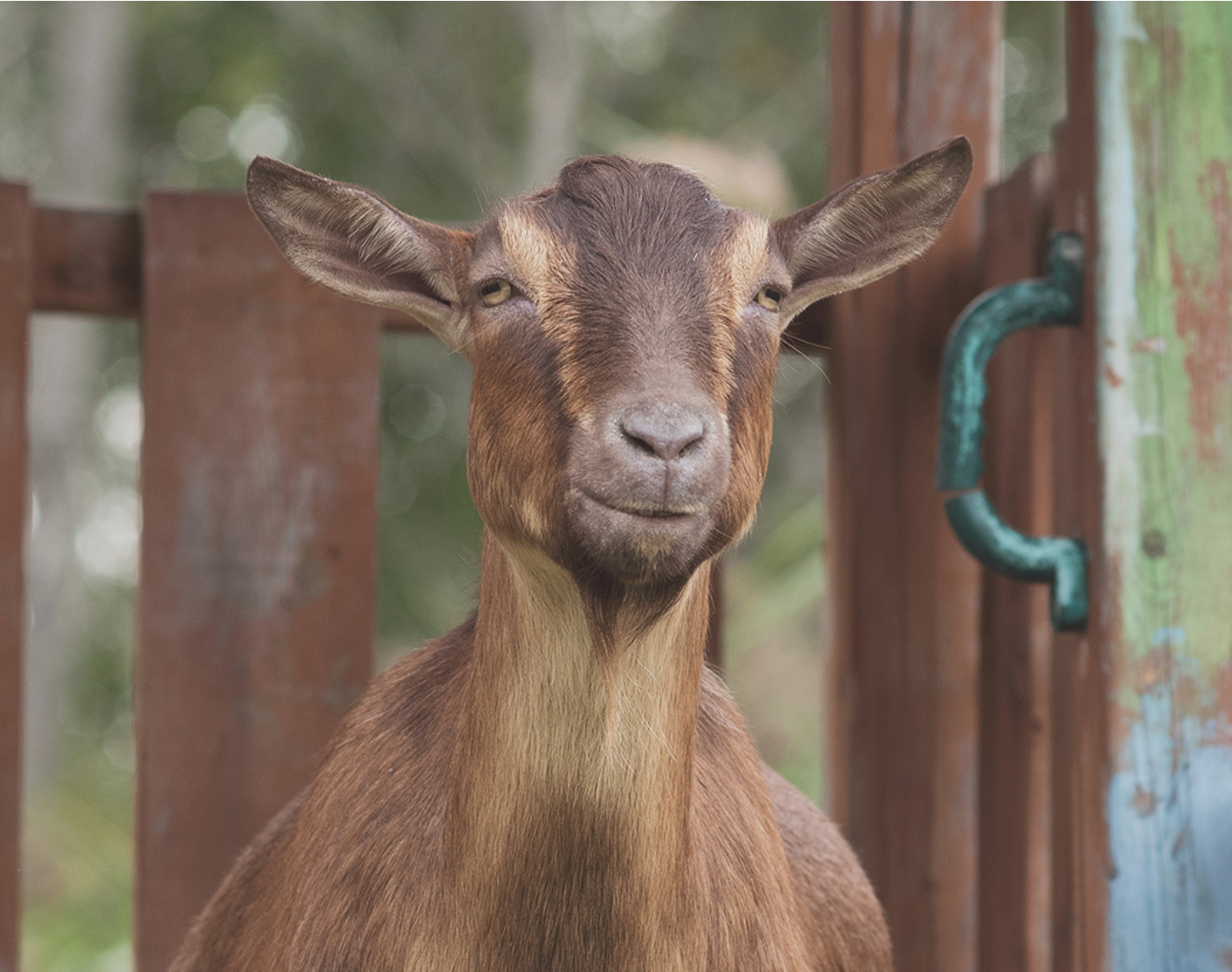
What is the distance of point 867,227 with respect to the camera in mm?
2768

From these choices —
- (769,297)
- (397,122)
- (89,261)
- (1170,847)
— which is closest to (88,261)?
(89,261)

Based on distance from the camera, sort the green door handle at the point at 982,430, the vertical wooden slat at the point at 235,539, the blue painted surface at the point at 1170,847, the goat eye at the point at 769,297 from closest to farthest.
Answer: the goat eye at the point at 769,297
the blue painted surface at the point at 1170,847
the green door handle at the point at 982,430
the vertical wooden slat at the point at 235,539

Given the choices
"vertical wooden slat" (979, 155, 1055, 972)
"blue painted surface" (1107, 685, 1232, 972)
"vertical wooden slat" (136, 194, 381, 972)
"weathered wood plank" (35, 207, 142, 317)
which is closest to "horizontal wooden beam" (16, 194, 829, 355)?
"weathered wood plank" (35, 207, 142, 317)

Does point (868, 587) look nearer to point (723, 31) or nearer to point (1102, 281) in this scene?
point (1102, 281)

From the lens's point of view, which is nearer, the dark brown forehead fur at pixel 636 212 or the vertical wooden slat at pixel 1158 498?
the dark brown forehead fur at pixel 636 212

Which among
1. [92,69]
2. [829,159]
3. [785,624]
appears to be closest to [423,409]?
[92,69]

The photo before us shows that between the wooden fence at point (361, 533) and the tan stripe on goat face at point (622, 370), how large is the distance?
116 centimetres

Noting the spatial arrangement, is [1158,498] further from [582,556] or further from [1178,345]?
[582,556]

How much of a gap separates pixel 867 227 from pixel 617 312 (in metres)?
0.71

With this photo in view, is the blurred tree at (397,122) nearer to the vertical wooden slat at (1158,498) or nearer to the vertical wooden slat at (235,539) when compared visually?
the vertical wooden slat at (235,539)

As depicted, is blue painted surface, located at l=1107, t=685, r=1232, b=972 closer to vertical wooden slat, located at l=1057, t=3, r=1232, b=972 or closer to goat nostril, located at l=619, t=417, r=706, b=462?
vertical wooden slat, located at l=1057, t=3, r=1232, b=972

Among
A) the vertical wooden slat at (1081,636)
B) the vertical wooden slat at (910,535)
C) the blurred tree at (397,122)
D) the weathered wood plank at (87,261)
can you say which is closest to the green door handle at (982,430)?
the vertical wooden slat at (1081,636)

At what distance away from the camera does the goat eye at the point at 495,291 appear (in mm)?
2488

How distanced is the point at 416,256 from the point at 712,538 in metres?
0.85
